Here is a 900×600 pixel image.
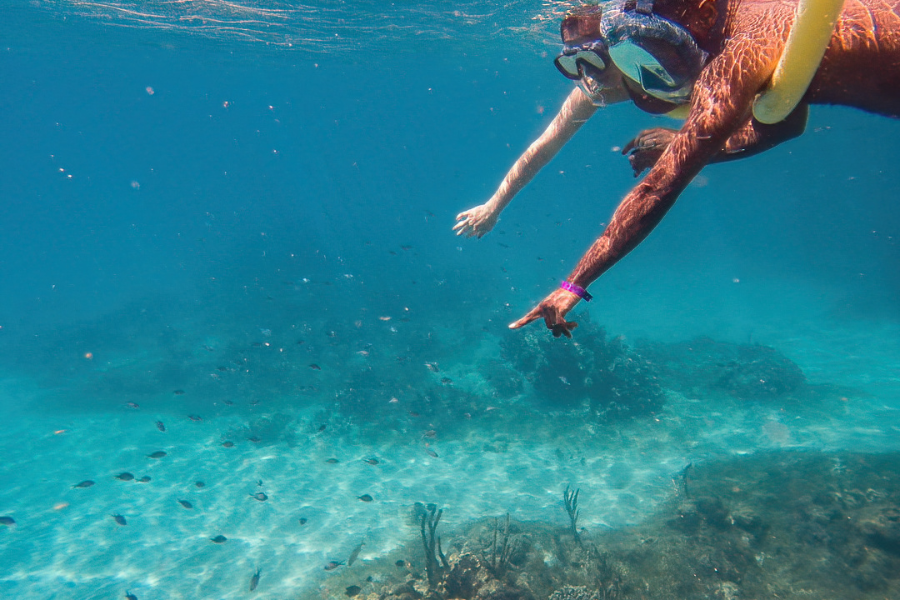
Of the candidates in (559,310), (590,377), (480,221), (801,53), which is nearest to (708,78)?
(801,53)

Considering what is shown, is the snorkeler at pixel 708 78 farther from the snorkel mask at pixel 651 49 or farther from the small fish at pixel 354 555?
the small fish at pixel 354 555

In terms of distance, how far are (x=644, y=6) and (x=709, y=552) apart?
27.6 ft

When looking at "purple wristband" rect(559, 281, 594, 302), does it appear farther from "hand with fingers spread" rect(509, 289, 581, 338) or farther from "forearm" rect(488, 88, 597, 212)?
"forearm" rect(488, 88, 597, 212)

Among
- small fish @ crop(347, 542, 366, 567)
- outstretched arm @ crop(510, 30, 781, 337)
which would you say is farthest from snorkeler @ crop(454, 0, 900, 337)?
small fish @ crop(347, 542, 366, 567)

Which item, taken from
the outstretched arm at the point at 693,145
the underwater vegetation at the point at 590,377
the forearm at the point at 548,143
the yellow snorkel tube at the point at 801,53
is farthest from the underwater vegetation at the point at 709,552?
the yellow snorkel tube at the point at 801,53

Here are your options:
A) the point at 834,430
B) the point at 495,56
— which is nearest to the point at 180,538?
the point at 834,430

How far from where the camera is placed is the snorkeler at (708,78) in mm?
1460

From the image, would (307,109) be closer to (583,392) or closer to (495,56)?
(495,56)

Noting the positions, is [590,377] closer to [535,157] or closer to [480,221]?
[480,221]

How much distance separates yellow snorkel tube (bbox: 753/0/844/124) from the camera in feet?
4.19

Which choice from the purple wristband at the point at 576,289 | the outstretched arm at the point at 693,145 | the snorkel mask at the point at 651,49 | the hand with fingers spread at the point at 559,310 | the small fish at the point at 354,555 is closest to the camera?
the outstretched arm at the point at 693,145

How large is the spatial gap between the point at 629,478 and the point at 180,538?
11.3 m

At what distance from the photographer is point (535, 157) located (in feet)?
12.2

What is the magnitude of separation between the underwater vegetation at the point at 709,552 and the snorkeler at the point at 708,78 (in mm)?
6675
